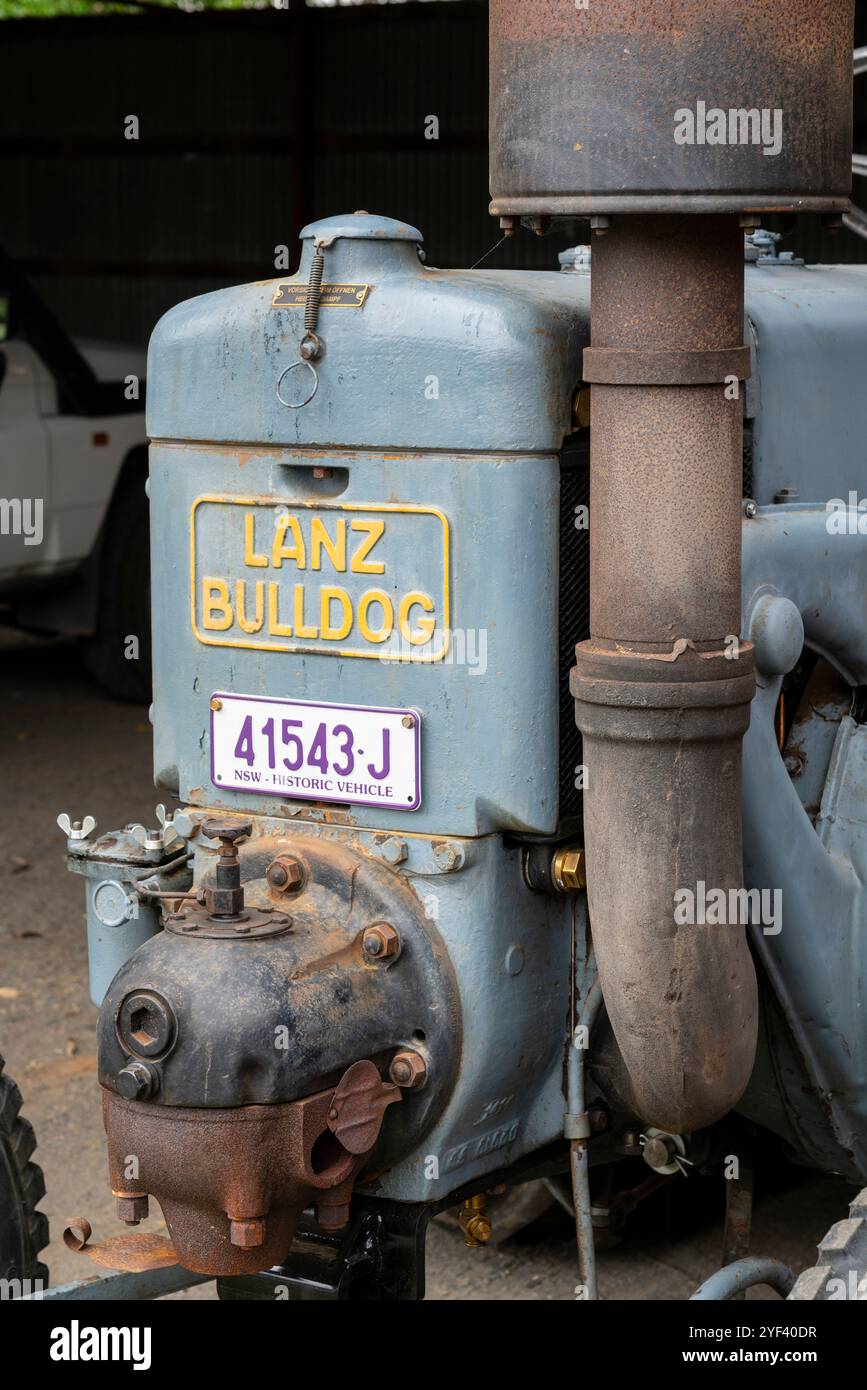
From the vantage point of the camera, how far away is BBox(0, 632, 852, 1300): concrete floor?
386cm

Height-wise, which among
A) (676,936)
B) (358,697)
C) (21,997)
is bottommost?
(21,997)

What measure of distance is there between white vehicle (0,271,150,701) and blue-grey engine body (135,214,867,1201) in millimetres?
5355

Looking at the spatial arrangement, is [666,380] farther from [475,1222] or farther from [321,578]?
[475,1222]

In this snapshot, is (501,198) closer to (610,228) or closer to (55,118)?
(610,228)

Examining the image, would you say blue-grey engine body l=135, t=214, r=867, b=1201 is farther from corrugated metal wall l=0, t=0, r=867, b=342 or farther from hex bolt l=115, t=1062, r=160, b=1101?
corrugated metal wall l=0, t=0, r=867, b=342

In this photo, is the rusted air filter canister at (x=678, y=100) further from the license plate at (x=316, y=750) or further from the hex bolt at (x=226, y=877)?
the hex bolt at (x=226, y=877)

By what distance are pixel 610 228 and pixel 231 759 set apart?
934 mm

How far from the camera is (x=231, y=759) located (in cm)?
288

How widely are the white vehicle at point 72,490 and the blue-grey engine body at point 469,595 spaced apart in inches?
211

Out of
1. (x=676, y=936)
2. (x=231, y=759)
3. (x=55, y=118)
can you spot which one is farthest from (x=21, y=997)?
(x=55, y=118)

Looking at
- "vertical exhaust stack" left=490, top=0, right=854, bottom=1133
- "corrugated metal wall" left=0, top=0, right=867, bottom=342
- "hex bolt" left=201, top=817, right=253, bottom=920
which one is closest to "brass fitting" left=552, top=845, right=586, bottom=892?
"vertical exhaust stack" left=490, top=0, right=854, bottom=1133

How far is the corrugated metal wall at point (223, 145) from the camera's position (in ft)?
35.9

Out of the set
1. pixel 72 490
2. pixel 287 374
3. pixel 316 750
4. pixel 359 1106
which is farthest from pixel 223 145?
pixel 359 1106

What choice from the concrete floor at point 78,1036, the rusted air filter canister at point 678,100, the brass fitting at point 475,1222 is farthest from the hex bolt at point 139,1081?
the concrete floor at point 78,1036
